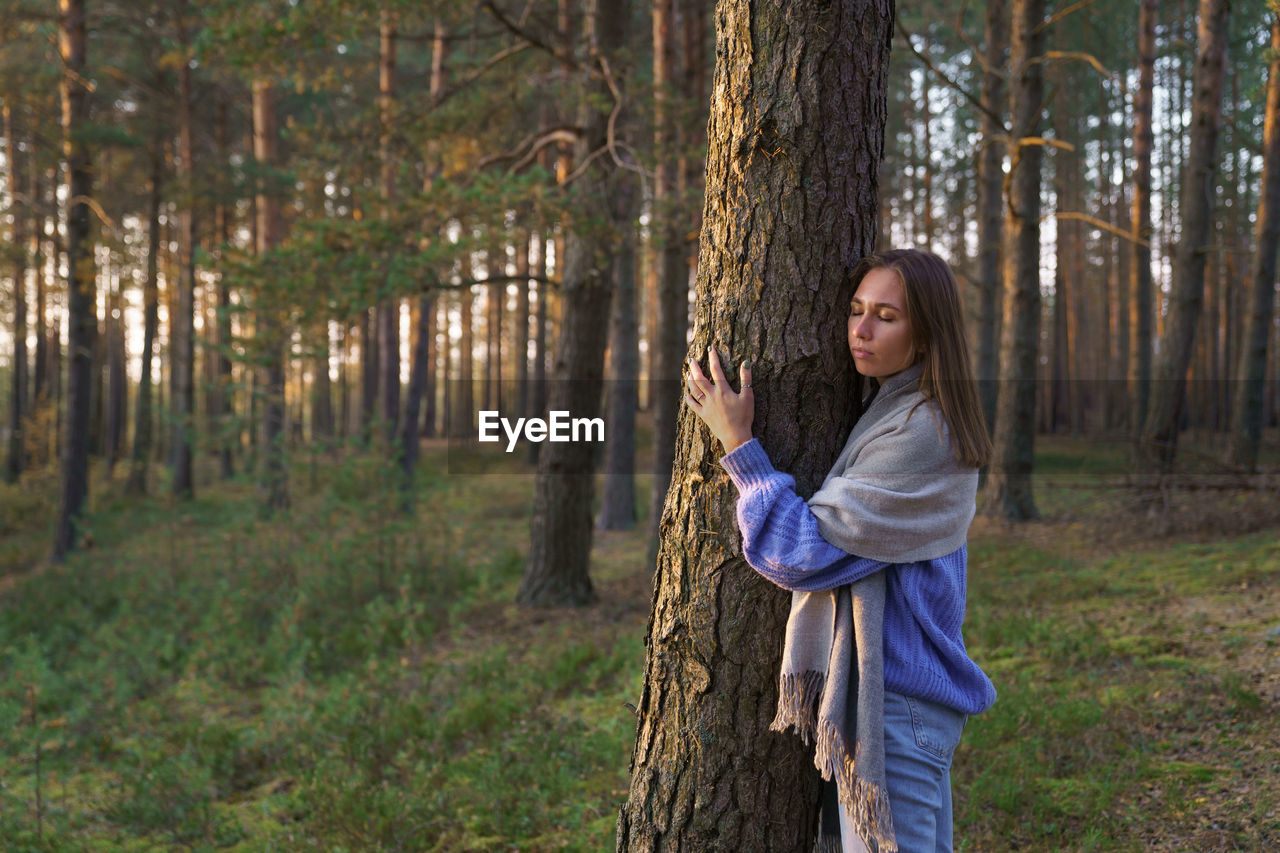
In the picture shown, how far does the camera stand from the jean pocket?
82.8 inches

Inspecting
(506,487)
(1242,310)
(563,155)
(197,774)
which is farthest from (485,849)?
(1242,310)

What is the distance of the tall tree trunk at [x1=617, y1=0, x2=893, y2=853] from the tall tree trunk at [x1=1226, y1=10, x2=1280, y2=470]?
9.65 m

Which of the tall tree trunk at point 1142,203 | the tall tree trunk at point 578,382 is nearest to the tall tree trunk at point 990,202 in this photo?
the tall tree trunk at point 1142,203

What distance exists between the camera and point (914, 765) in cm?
209

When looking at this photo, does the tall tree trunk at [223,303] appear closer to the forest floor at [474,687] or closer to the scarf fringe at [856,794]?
the forest floor at [474,687]

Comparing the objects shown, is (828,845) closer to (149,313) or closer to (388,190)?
(388,190)

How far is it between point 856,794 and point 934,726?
0.27m

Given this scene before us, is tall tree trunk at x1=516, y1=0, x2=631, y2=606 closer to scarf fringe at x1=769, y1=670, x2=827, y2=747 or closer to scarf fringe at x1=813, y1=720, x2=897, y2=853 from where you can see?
scarf fringe at x1=769, y1=670, x2=827, y2=747

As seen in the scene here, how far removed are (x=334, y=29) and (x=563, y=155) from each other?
4765 mm

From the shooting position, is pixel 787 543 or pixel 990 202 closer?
pixel 787 543

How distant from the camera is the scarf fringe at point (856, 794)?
79.5 inches

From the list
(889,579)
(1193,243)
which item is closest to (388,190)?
(1193,243)

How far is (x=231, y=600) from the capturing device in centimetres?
841

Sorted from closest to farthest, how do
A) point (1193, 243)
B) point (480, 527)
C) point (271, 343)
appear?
point (271, 343) < point (1193, 243) < point (480, 527)
